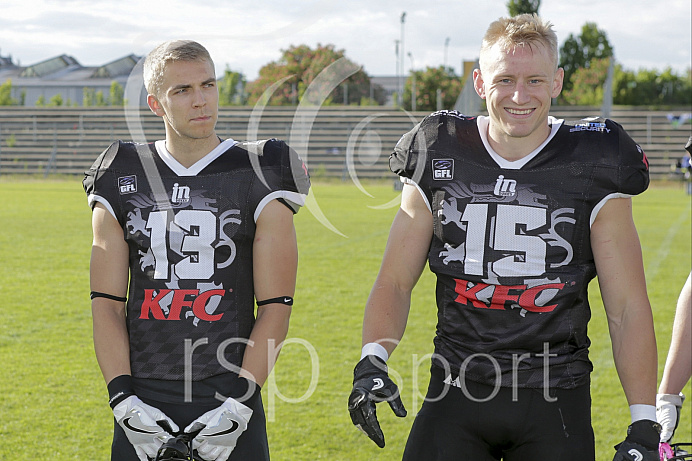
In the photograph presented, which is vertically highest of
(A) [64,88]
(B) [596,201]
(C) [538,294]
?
(A) [64,88]

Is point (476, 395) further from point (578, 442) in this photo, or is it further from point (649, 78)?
point (649, 78)

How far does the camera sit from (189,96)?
7.63 feet

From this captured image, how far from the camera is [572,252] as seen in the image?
7.18 ft

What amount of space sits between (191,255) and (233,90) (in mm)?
Result: 29407

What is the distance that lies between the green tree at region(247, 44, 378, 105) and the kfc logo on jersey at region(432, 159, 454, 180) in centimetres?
874

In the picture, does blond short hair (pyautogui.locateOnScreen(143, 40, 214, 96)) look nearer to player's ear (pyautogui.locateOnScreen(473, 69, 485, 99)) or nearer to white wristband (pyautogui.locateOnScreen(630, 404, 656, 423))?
player's ear (pyautogui.locateOnScreen(473, 69, 485, 99))

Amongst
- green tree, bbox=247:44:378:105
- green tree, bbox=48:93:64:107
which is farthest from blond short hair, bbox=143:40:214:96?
green tree, bbox=48:93:64:107

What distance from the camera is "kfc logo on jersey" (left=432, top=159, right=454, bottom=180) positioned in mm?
2258

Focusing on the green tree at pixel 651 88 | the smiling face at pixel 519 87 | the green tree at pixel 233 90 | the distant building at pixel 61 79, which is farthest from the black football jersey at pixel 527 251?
the green tree at pixel 651 88

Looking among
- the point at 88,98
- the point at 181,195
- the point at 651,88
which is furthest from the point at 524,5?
the point at 181,195

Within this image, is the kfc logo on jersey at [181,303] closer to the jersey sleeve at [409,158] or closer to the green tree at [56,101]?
the jersey sleeve at [409,158]

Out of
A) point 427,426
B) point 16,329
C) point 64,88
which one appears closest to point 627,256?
point 427,426

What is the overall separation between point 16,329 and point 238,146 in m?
4.55

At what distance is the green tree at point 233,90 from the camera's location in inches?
1191
